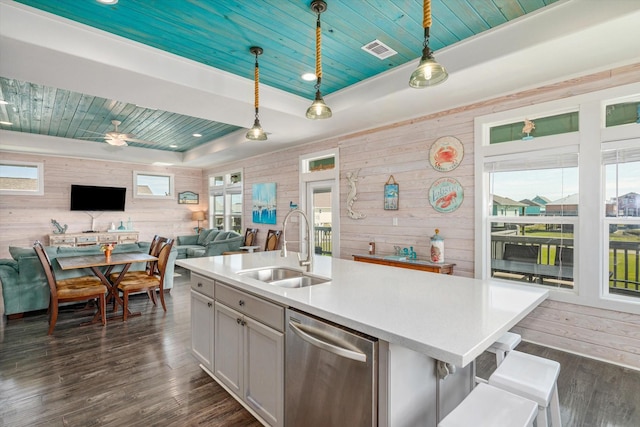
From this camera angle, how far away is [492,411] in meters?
1.25

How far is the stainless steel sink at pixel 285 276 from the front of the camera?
91.0 inches

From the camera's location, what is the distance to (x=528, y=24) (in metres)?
2.54

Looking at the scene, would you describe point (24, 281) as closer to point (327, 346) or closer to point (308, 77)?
point (308, 77)

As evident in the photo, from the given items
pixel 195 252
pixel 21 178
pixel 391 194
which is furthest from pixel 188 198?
pixel 391 194

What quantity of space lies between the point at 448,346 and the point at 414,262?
9.56 feet

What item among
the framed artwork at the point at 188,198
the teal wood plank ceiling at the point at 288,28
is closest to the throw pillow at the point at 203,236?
the framed artwork at the point at 188,198

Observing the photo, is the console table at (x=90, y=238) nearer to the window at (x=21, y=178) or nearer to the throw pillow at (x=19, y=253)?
the window at (x=21, y=178)

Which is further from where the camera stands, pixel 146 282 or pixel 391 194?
pixel 391 194

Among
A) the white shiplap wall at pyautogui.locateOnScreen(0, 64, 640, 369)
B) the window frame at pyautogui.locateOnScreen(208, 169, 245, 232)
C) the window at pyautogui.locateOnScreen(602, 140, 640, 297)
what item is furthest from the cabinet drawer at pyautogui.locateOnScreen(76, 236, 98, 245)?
the window at pyautogui.locateOnScreen(602, 140, 640, 297)

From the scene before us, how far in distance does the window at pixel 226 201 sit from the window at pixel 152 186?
45.8 inches

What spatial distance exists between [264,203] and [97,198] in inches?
173

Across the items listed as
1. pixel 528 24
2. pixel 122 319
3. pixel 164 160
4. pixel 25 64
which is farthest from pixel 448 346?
pixel 164 160

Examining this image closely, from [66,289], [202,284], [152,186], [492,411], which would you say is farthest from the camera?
[152,186]

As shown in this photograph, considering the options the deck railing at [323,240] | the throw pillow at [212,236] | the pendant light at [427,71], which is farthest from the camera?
the throw pillow at [212,236]
